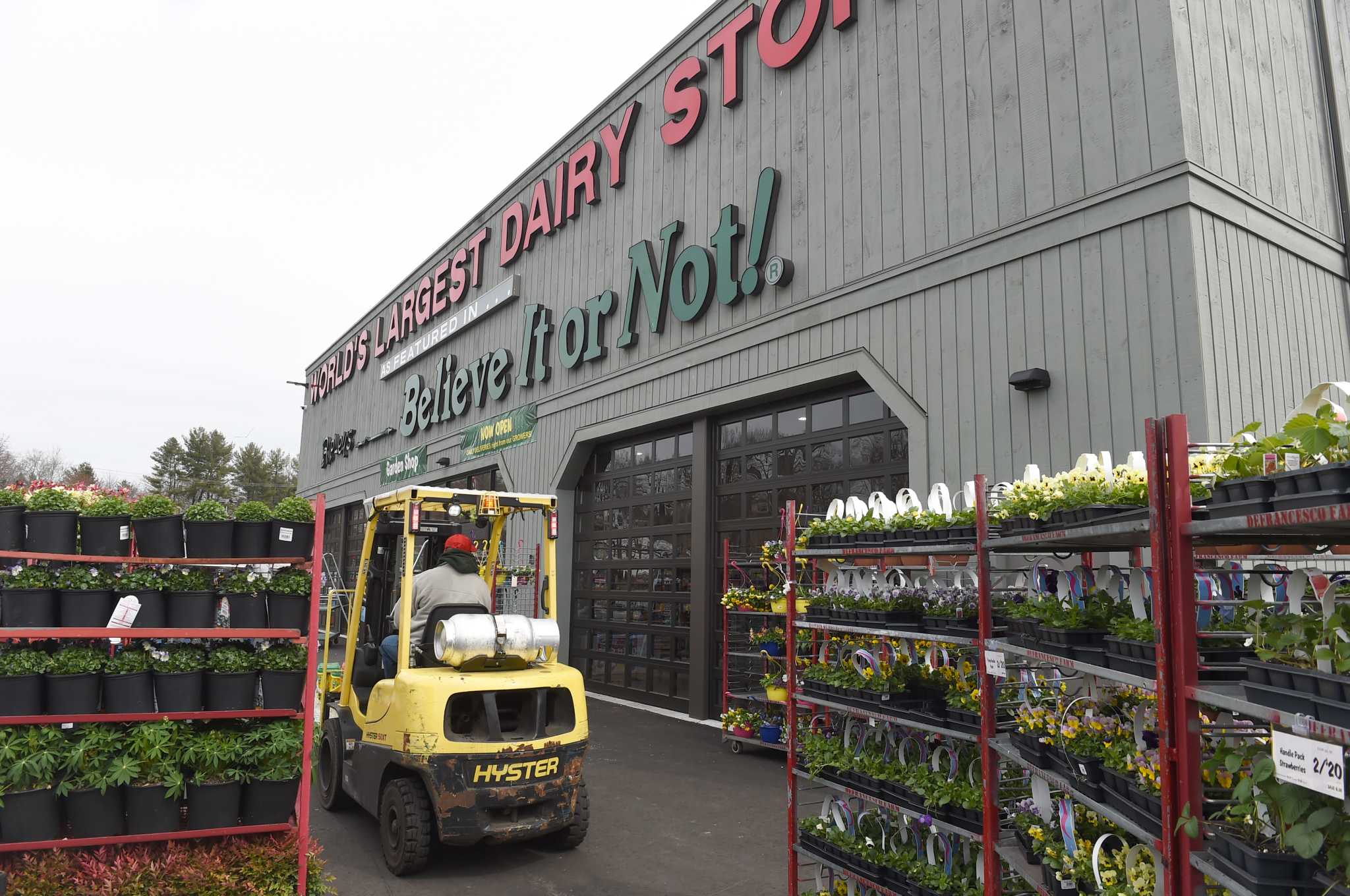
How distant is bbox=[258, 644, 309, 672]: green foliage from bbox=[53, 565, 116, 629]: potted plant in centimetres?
87

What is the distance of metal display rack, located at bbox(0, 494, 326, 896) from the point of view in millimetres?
4516

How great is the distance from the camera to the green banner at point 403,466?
70.2 ft

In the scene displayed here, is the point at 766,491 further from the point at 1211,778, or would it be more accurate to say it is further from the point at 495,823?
the point at 1211,778

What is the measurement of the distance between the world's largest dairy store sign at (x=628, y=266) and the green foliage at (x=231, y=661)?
749 cm

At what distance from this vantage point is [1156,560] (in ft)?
8.52

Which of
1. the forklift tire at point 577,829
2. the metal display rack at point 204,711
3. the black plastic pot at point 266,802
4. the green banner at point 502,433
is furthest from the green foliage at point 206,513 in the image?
the green banner at point 502,433

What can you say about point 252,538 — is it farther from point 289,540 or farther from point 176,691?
point 176,691

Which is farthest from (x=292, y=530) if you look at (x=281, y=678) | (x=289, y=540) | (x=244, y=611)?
(x=281, y=678)

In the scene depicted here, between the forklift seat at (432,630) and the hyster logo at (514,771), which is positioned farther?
the forklift seat at (432,630)

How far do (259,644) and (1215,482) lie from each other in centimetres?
516

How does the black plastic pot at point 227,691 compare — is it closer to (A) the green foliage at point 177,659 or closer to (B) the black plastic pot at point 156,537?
(A) the green foliage at point 177,659

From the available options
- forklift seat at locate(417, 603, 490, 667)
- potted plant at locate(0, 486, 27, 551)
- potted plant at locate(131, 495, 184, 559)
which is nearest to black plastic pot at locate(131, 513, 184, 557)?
potted plant at locate(131, 495, 184, 559)

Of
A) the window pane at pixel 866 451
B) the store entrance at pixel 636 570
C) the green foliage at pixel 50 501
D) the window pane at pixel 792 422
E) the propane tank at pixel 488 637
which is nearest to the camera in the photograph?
the green foliage at pixel 50 501

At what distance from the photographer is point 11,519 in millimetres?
4688
